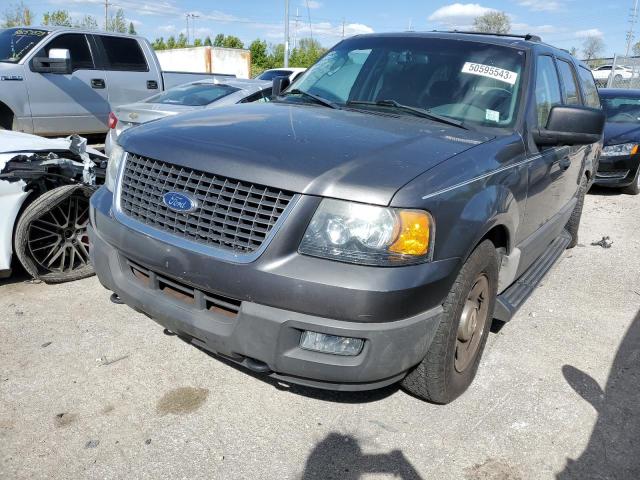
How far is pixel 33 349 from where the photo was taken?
124 inches

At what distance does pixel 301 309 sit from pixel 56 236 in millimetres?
2697

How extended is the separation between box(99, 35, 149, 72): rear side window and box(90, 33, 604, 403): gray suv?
6581 mm

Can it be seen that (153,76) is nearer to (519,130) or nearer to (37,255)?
(37,255)

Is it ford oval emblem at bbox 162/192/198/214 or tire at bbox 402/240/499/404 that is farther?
tire at bbox 402/240/499/404

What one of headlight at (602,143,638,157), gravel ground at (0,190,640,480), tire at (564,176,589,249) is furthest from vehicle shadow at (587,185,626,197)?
gravel ground at (0,190,640,480)

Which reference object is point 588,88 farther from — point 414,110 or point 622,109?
point 622,109

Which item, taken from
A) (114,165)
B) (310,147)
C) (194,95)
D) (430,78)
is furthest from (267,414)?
(194,95)

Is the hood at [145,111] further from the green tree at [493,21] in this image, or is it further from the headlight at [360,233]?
the green tree at [493,21]

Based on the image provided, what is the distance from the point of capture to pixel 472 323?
2.86 meters

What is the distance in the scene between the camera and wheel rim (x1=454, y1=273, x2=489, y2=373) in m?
2.74

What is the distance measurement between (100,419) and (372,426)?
1.34 m

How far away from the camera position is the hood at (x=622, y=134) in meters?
8.55

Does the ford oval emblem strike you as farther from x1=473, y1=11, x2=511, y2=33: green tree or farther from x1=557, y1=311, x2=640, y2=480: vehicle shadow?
x1=473, y1=11, x2=511, y2=33: green tree

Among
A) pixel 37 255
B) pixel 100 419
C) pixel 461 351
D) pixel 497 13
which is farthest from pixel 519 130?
pixel 497 13
